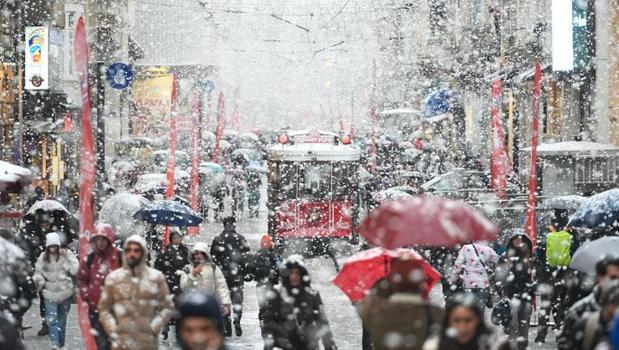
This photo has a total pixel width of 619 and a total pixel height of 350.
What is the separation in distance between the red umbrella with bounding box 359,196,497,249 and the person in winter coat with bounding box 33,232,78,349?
22.8ft

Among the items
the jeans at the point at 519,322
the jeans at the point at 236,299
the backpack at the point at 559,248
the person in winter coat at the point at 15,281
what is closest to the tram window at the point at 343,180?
the jeans at the point at 236,299

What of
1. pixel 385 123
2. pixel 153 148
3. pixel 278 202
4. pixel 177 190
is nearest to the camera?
pixel 278 202

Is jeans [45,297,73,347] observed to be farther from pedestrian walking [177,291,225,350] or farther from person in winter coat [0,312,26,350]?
pedestrian walking [177,291,225,350]

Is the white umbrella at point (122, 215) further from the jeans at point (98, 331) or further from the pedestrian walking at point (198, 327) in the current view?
the pedestrian walking at point (198, 327)

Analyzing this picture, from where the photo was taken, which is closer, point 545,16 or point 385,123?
point 545,16

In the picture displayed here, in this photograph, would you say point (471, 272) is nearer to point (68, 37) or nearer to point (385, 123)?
point (68, 37)

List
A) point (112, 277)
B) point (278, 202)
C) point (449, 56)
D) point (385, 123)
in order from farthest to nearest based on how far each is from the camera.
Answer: point (385, 123) → point (449, 56) → point (278, 202) → point (112, 277)

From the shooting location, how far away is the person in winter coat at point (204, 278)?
13875 mm

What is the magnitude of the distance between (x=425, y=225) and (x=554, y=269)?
914 centimetres

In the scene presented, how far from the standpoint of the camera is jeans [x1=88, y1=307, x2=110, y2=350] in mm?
12266

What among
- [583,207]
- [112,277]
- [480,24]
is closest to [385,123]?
[480,24]

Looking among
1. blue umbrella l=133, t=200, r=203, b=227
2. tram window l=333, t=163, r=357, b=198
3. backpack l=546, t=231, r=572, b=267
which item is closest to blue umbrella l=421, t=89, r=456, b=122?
tram window l=333, t=163, r=357, b=198

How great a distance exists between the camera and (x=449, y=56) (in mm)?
54469

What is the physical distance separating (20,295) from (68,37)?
27.9 m
